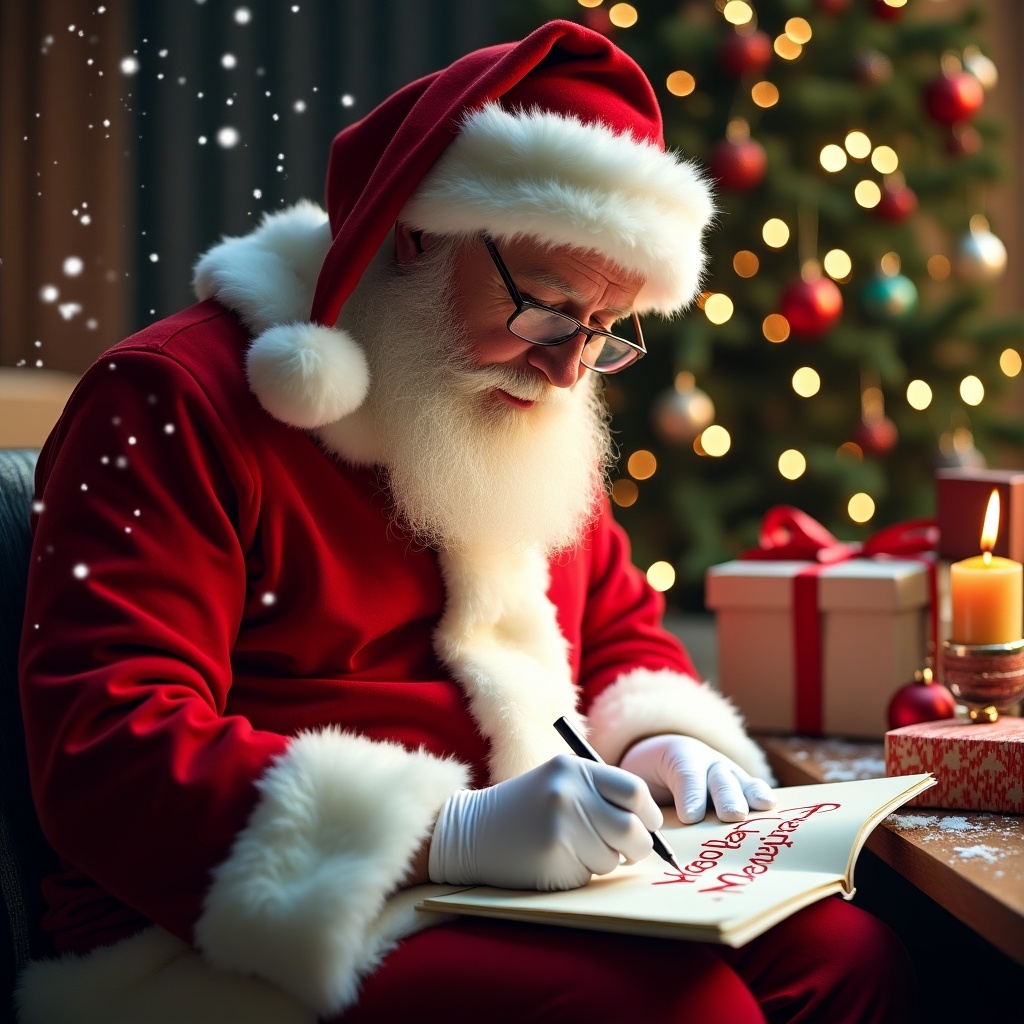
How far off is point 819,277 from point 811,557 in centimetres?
134

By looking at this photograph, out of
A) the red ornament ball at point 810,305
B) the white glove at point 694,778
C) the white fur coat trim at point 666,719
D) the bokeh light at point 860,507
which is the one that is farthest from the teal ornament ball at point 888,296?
the white glove at point 694,778

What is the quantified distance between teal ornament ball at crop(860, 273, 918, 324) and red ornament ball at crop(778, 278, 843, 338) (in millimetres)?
148

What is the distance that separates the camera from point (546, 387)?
1.34 m

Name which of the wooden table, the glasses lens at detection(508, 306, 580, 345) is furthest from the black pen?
the glasses lens at detection(508, 306, 580, 345)

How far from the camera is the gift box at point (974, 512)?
63.2 inches

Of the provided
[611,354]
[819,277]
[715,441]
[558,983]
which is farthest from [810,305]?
Answer: [558,983]

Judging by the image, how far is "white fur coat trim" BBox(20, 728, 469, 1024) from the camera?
95cm

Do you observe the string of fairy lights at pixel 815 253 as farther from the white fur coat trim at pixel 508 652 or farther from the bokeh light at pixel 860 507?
the white fur coat trim at pixel 508 652

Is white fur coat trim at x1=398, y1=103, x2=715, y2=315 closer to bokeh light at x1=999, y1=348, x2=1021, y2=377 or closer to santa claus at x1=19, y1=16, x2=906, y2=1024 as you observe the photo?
santa claus at x1=19, y1=16, x2=906, y2=1024

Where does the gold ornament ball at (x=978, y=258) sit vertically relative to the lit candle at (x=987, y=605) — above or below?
above

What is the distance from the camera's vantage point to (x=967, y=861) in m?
1.04

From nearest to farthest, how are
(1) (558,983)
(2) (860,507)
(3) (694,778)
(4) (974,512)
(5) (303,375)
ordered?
1. (1) (558,983)
2. (5) (303,375)
3. (3) (694,778)
4. (4) (974,512)
5. (2) (860,507)

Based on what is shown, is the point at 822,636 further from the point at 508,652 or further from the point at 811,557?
the point at 508,652

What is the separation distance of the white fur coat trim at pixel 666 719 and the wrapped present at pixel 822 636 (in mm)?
264
